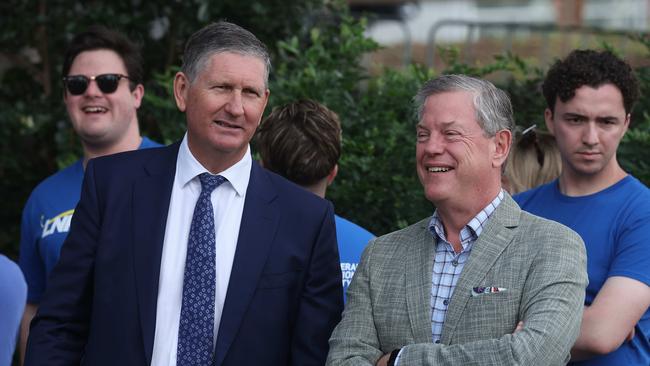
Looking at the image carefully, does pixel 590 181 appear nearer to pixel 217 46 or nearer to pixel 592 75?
pixel 592 75

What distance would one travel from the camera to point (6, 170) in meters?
7.09

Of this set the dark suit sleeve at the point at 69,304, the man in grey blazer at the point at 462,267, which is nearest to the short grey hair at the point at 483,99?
the man in grey blazer at the point at 462,267

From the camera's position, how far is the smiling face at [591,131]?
405 centimetres

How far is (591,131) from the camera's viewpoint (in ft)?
13.4

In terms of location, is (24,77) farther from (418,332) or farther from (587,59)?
(418,332)

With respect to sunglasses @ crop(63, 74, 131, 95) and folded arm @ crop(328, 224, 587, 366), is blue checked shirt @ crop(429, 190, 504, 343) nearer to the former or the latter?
folded arm @ crop(328, 224, 587, 366)

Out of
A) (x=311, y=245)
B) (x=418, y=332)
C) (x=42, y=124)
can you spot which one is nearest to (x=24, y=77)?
(x=42, y=124)

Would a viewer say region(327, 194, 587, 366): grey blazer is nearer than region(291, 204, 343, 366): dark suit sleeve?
Yes

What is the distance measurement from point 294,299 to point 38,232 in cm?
179

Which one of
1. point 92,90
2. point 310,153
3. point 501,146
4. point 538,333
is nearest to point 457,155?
point 501,146

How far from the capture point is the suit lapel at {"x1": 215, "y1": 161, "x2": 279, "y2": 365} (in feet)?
11.1

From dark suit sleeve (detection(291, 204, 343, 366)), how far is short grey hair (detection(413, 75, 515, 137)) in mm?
541

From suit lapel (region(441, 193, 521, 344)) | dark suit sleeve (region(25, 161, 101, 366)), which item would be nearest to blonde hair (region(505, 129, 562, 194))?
suit lapel (region(441, 193, 521, 344))

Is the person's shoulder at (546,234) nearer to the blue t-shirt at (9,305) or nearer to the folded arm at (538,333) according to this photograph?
the folded arm at (538,333)
